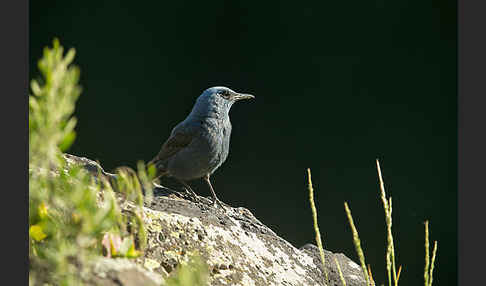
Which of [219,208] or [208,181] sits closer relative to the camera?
[219,208]

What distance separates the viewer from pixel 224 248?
2445 mm

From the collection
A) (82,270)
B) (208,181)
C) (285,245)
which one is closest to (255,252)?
(285,245)

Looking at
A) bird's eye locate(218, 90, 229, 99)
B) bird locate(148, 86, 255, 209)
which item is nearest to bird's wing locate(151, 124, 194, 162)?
bird locate(148, 86, 255, 209)

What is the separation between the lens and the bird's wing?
3416 millimetres

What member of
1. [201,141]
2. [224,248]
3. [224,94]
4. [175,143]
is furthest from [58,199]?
[224,94]

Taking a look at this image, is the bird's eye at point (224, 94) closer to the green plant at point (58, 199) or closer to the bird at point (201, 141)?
the bird at point (201, 141)

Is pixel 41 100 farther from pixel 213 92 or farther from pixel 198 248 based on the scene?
pixel 213 92

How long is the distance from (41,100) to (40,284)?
59 cm

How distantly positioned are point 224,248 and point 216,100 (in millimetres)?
1298

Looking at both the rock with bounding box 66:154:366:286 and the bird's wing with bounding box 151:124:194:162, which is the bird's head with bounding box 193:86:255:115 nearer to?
the bird's wing with bounding box 151:124:194:162

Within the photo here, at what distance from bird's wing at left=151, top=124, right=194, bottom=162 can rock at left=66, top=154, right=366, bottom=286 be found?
0.42 metres

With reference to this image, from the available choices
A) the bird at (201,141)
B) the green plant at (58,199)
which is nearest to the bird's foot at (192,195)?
the bird at (201,141)

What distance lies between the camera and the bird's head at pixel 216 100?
3.45 meters

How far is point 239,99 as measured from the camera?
3.60m
